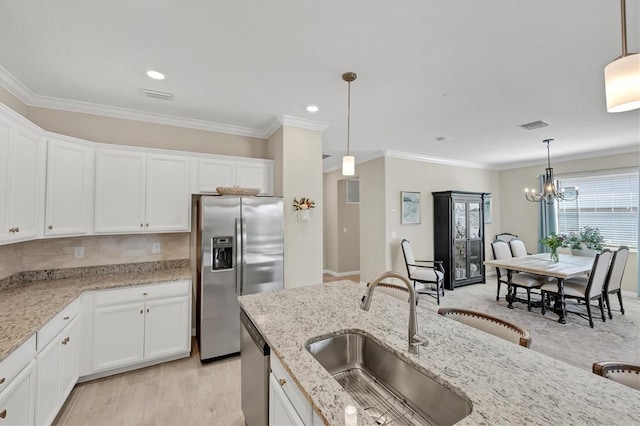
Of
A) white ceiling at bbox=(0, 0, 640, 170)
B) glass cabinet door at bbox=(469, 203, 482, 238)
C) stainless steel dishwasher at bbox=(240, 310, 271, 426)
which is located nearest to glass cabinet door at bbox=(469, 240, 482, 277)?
glass cabinet door at bbox=(469, 203, 482, 238)

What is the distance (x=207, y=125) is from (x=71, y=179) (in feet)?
4.98

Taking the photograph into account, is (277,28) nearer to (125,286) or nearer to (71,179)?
(71,179)

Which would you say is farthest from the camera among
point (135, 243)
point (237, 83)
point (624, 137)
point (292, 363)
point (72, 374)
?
point (624, 137)

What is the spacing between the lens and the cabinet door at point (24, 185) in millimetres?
2008

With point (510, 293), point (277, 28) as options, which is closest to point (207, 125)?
point (277, 28)

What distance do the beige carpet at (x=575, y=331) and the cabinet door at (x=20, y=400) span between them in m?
3.17

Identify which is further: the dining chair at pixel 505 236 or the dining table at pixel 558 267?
the dining chair at pixel 505 236

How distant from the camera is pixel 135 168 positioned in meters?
2.89

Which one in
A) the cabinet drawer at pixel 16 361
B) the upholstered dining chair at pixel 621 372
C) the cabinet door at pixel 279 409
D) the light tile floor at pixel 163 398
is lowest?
the light tile floor at pixel 163 398

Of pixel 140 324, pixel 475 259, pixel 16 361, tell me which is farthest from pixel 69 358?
pixel 475 259

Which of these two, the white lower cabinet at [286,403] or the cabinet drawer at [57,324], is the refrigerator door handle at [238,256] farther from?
the white lower cabinet at [286,403]

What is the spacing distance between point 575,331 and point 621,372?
10.7 feet

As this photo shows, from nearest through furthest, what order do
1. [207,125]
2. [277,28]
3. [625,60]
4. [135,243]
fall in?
[625,60] → [277,28] → [135,243] → [207,125]

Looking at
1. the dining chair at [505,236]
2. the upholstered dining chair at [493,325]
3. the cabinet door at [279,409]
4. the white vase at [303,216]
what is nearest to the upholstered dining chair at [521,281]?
the dining chair at [505,236]
